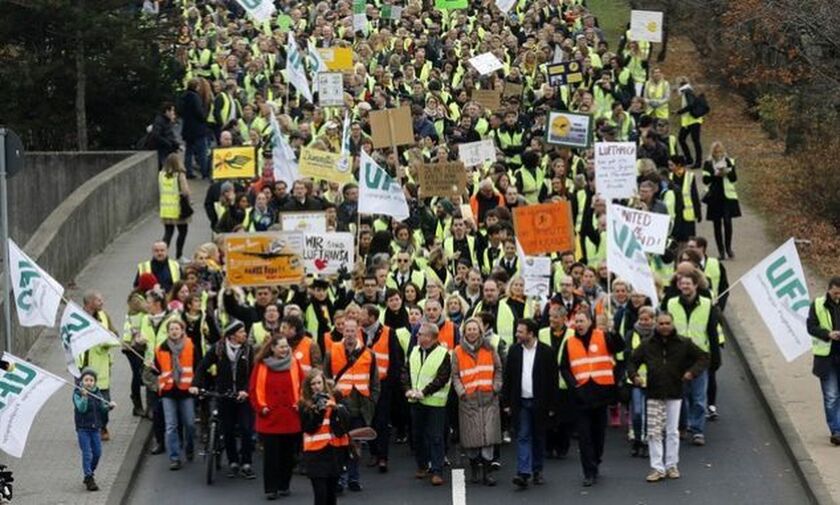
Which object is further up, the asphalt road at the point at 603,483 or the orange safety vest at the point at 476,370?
the orange safety vest at the point at 476,370

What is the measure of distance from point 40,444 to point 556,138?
10.5 meters

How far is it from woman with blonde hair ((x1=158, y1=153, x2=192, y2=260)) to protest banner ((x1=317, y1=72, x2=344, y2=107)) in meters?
4.86

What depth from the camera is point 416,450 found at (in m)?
21.9

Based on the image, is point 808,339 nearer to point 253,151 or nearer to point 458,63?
point 253,151

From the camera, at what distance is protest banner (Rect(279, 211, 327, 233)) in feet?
85.3

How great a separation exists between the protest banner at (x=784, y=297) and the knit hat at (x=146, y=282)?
20.8ft

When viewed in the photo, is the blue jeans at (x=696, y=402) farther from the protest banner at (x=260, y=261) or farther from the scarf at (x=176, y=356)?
the scarf at (x=176, y=356)

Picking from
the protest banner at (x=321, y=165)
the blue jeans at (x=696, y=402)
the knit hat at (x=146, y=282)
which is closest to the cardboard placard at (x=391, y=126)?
the protest banner at (x=321, y=165)

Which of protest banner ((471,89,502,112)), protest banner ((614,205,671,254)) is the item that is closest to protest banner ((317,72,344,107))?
protest banner ((471,89,502,112))

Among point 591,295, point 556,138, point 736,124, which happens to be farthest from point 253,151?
point 736,124

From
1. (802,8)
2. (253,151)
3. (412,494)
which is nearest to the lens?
(412,494)

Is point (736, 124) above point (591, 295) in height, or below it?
below

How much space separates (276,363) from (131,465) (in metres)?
2.18

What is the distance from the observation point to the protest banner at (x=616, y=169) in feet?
88.3
